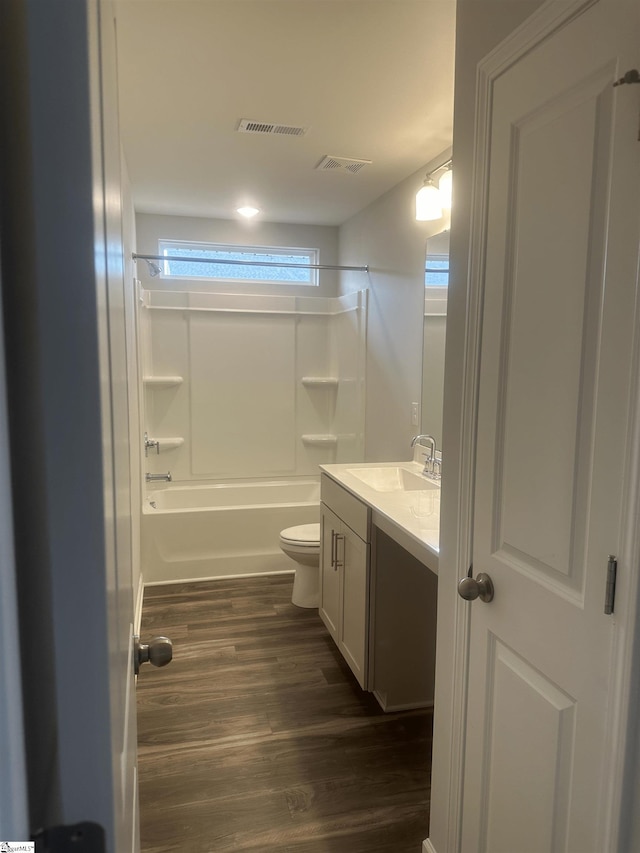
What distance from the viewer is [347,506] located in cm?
245

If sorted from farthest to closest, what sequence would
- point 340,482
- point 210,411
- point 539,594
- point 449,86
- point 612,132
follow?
point 210,411 < point 340,482 < point 449,86 < point 539,594 < point 612,132

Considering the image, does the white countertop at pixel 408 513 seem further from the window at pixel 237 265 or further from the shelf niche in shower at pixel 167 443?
the window at pixel 237 265

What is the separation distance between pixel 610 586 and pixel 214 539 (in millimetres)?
3158

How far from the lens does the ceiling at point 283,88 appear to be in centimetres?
172

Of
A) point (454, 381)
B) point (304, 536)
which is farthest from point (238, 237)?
point (454, 381)

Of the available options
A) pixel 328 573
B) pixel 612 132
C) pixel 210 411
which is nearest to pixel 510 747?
pixel 612 132

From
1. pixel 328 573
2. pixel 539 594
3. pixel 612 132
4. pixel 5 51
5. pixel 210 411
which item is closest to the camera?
pixel 5 51

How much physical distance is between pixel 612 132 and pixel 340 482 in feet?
6.11

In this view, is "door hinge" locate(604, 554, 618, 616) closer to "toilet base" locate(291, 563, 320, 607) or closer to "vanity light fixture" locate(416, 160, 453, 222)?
"vanity light fixture" locate(416, 160, 453, 222)

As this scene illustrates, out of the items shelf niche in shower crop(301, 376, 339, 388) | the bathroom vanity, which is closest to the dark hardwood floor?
the bathroom vanity

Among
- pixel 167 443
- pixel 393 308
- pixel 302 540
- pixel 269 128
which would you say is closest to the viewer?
pixel 269 128

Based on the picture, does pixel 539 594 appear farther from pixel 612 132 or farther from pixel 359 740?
pixel 359 740

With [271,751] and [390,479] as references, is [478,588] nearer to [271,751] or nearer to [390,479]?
[271,751]

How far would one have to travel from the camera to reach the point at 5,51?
0.35 meters
